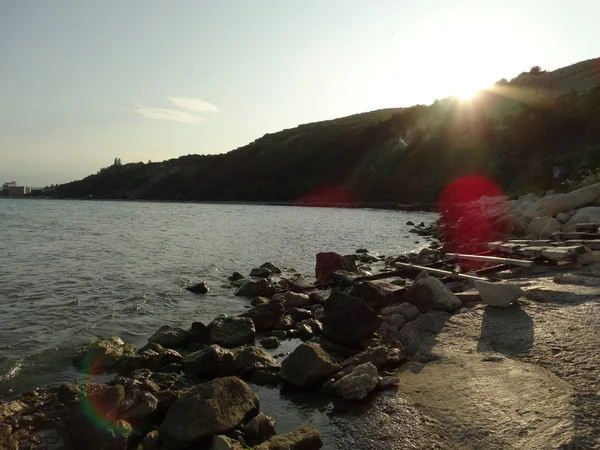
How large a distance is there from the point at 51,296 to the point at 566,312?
48.2 ft

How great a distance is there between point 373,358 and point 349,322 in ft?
5.36

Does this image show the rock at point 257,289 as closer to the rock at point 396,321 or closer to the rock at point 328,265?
the rock at point 328,265

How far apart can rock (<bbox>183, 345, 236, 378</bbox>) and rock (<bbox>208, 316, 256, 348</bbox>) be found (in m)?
1.54

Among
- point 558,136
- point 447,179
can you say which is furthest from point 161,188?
point 558,136

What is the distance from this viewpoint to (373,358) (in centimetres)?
785

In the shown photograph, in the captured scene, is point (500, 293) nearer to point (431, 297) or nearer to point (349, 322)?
point (431, 297)

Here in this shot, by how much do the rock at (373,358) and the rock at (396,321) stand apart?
1975 millimetres

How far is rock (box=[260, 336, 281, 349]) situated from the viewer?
31.7 ft

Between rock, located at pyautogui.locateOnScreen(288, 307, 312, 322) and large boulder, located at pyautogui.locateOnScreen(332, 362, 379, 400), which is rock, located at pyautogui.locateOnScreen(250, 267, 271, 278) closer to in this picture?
rock, located at pyautogui.locateOnScreen(288, 307, 312, 322)

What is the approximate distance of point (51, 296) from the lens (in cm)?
1459

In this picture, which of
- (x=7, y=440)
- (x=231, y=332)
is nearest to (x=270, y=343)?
(x=231, y=332)

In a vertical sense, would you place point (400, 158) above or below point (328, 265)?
above

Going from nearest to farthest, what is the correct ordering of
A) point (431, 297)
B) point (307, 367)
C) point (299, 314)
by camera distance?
point (307, 367) < point (431, 297) < point (299, 314)

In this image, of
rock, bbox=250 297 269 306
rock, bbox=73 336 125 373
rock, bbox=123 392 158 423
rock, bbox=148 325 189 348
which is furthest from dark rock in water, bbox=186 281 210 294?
rock, bbox=123 392 158 423
